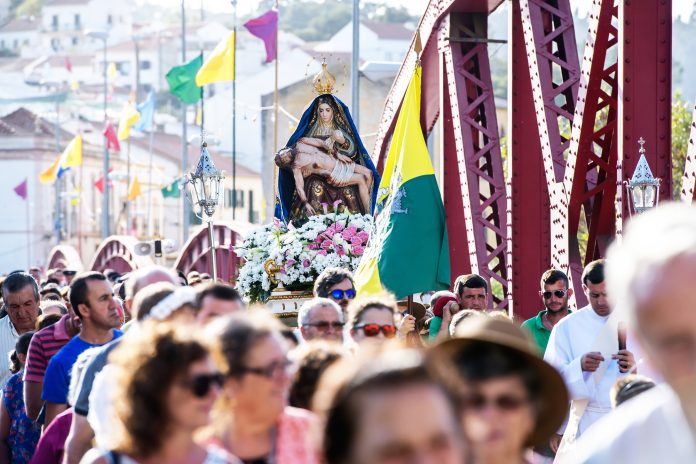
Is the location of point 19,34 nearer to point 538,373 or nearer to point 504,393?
point 538,373

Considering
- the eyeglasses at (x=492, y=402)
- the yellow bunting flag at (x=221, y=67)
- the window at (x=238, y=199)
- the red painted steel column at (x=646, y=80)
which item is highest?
the yellow bunting flag at (x=221, y=67)

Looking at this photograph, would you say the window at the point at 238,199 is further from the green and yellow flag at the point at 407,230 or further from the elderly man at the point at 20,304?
the elderly man at the point at 20,304

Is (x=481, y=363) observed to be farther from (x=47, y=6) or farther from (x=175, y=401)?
(x=47, y=6)

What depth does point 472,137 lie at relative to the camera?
1500 cm

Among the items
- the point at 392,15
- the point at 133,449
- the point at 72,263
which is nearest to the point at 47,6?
the point at 392,15

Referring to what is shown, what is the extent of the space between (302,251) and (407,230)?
1.19 metres

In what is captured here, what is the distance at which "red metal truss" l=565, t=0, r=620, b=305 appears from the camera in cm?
1090

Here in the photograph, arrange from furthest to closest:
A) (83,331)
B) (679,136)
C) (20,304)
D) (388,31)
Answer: (388,31), (679,136), (20,304), (83,331)

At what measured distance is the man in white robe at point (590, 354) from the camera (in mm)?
8492

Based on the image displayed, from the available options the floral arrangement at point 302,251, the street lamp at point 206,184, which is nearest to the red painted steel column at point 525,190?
the floral arrangement at point 302,251

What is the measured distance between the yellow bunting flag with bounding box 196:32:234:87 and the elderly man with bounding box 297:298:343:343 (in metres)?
25.0

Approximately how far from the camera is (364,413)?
3145mm

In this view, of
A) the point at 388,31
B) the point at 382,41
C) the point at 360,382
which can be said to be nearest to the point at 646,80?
the point at 360,382

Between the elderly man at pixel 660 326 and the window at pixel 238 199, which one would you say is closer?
the elderly man at pixel 660 326
